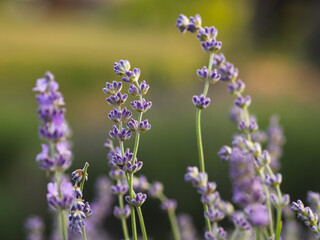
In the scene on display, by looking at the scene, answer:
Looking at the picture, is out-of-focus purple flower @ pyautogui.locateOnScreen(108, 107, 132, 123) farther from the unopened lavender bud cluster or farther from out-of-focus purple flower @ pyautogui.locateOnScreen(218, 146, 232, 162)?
out-of-focus purple flower @ pyautogui.locateOnScreen(218, 146, 232, 162)

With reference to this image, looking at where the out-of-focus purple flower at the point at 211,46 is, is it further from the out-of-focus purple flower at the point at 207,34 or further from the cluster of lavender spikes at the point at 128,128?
the cluster of lavender spikes at the point at 128,128

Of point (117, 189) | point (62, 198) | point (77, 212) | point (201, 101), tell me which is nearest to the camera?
point (62, 198)

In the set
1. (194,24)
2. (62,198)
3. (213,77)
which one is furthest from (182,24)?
(62,198)

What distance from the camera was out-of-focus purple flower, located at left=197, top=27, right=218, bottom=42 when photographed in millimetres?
1067

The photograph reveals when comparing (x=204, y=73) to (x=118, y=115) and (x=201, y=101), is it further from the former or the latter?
(x=118, y=115)

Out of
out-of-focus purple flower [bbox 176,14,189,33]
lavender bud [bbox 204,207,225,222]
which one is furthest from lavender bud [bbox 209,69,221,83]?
lavender bud [bbox 204,207,225,222]

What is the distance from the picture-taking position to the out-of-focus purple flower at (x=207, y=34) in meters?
1.07

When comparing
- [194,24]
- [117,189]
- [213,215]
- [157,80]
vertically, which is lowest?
[213,215]

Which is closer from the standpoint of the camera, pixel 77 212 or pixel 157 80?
pixel 77 212

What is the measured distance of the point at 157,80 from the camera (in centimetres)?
1598

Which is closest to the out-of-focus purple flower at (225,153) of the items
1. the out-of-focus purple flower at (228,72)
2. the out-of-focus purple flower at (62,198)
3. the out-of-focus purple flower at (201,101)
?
the out-of-focus purple flower at (201,101)

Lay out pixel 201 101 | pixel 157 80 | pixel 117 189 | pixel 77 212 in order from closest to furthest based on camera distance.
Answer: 1. pixel 77 212
2. pixel 201 101
3. pixel 117 189
4. pixel 157 80

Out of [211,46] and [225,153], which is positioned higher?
[211,46]

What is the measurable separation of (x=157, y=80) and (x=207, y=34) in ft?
49.0
